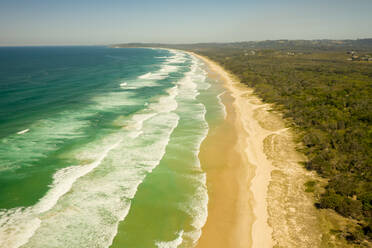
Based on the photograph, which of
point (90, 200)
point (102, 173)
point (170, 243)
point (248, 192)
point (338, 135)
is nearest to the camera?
point (170, 243)

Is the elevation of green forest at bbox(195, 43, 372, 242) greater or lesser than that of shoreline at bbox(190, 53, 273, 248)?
greater

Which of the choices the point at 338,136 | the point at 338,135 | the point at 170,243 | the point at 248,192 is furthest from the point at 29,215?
the point at 338,135

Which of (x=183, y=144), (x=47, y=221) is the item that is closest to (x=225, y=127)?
(x=183, y=144)

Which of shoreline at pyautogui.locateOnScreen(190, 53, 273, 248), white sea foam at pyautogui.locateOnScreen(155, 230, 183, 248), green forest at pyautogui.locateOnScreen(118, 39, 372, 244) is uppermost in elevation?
green forest at pyautogui.locateOnScreen(118, 39, 372, 244)

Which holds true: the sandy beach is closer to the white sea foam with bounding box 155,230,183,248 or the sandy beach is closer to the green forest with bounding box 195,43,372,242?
the white sea foam with bounding box 155,230,183,248

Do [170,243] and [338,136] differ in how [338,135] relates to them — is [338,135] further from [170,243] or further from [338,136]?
[170,243]

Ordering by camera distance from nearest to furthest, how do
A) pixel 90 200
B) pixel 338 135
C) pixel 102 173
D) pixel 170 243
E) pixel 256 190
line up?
pixel 170 243 → pixel 90 200 → pixel 256 190 → pixel 102 173 → pixel 338 135

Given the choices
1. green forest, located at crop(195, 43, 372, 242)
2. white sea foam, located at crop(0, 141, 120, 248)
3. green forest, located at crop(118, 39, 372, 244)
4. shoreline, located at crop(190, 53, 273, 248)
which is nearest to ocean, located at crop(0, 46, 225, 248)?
white sea foam, located at crop(0, 141, 120, 248)
